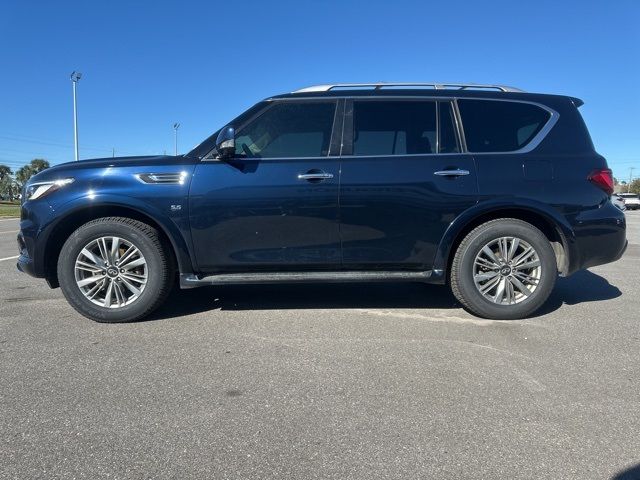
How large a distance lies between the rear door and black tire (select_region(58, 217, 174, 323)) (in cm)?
159

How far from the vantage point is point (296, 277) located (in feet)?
13.1

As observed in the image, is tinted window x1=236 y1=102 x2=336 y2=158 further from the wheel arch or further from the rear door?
the wheel arch

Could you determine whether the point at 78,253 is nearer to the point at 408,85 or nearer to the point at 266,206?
the point at 266,206

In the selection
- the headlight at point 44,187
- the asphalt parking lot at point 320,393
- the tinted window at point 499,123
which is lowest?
the asphalt parking lot at point 320,393

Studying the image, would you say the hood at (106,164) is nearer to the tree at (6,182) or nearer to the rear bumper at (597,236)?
the rear bumper at (597,236)

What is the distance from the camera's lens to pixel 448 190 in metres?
3.99

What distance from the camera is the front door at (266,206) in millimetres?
3889

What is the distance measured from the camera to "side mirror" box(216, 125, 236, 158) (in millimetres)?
3791

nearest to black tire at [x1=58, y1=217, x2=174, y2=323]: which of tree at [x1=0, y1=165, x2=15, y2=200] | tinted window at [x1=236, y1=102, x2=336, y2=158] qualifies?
tinted window at [x1=236, y1=102, x2=336, y2=158]

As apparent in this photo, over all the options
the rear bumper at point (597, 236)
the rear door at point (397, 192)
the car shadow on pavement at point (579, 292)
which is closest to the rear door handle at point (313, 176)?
the rear door at point (397, 192)

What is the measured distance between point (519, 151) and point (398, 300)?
1.84 metres

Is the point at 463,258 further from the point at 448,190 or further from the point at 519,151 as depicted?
the point at 519,151

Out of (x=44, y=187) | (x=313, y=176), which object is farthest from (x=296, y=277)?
(x=44, y=187)

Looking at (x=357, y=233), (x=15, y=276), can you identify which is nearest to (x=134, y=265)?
(x=357, y=233)
